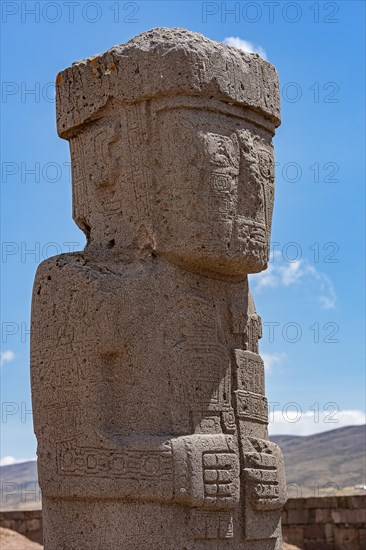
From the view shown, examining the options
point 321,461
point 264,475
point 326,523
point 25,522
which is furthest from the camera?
point 321,461

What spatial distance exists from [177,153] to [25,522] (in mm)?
12222

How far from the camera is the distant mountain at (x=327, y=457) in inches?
2335

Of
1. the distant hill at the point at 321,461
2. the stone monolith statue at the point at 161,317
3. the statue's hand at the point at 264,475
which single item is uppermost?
the distant hill at the point at 321,461

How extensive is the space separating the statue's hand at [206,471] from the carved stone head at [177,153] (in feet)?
3.44

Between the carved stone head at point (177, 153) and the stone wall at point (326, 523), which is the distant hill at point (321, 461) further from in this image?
the carved stone head at point (177, 153)

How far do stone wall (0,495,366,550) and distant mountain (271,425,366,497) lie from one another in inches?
1447

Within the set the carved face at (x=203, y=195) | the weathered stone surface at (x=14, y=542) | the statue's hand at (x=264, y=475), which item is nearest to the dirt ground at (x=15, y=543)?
the weathered stone surface at (x=14, y=542)

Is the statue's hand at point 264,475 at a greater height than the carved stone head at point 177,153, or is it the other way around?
the carved stone head at point 177,153

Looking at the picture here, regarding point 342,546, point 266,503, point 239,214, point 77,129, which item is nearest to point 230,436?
point 266,503

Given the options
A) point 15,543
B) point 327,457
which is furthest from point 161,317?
point 327,457

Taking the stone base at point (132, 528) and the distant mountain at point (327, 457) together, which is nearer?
the stone base at point (132, 528)

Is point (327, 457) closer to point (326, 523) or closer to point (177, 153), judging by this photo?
point (326, 523)

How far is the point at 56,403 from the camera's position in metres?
5.80

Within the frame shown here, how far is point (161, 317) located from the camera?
5809mm
